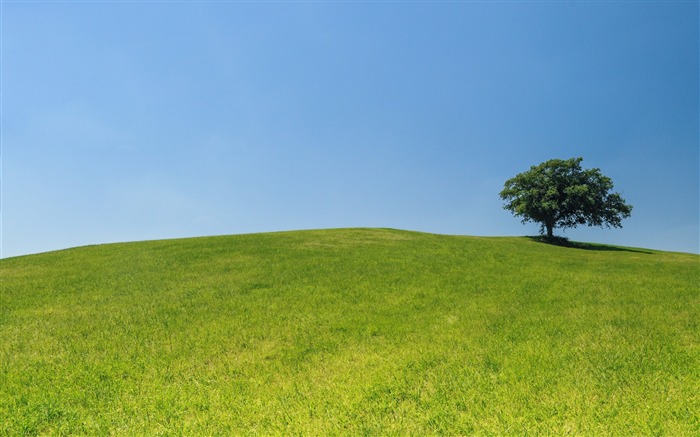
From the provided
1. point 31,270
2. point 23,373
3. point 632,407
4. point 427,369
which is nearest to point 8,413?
point 23,373

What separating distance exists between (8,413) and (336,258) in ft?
50.5

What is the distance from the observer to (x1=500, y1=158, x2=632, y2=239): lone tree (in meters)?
48.8

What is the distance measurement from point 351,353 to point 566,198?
4933cm

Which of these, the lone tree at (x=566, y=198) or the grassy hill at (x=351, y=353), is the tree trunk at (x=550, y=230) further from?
the grassy hill at (x=351, y=353)

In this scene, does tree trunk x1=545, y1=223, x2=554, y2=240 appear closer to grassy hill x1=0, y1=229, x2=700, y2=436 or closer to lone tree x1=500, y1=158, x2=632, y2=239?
lone tree x1=500, y1=158, x2=632, y2=239

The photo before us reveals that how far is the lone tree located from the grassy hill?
34267 mm

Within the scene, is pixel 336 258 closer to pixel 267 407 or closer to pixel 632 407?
pixel 267 407

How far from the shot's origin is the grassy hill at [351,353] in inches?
257

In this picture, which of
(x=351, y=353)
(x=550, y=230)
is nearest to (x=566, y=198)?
(x=550, y=230)

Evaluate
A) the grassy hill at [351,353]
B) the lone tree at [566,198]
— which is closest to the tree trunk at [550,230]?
the lone tree at [566,198]

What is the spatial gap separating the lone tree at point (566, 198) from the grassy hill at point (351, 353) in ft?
112

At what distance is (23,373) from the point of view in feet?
28.5

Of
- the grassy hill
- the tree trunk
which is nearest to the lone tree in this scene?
the tree trunk

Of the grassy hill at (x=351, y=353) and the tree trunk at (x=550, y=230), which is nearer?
the grassy hill at (x=351, y=353)
